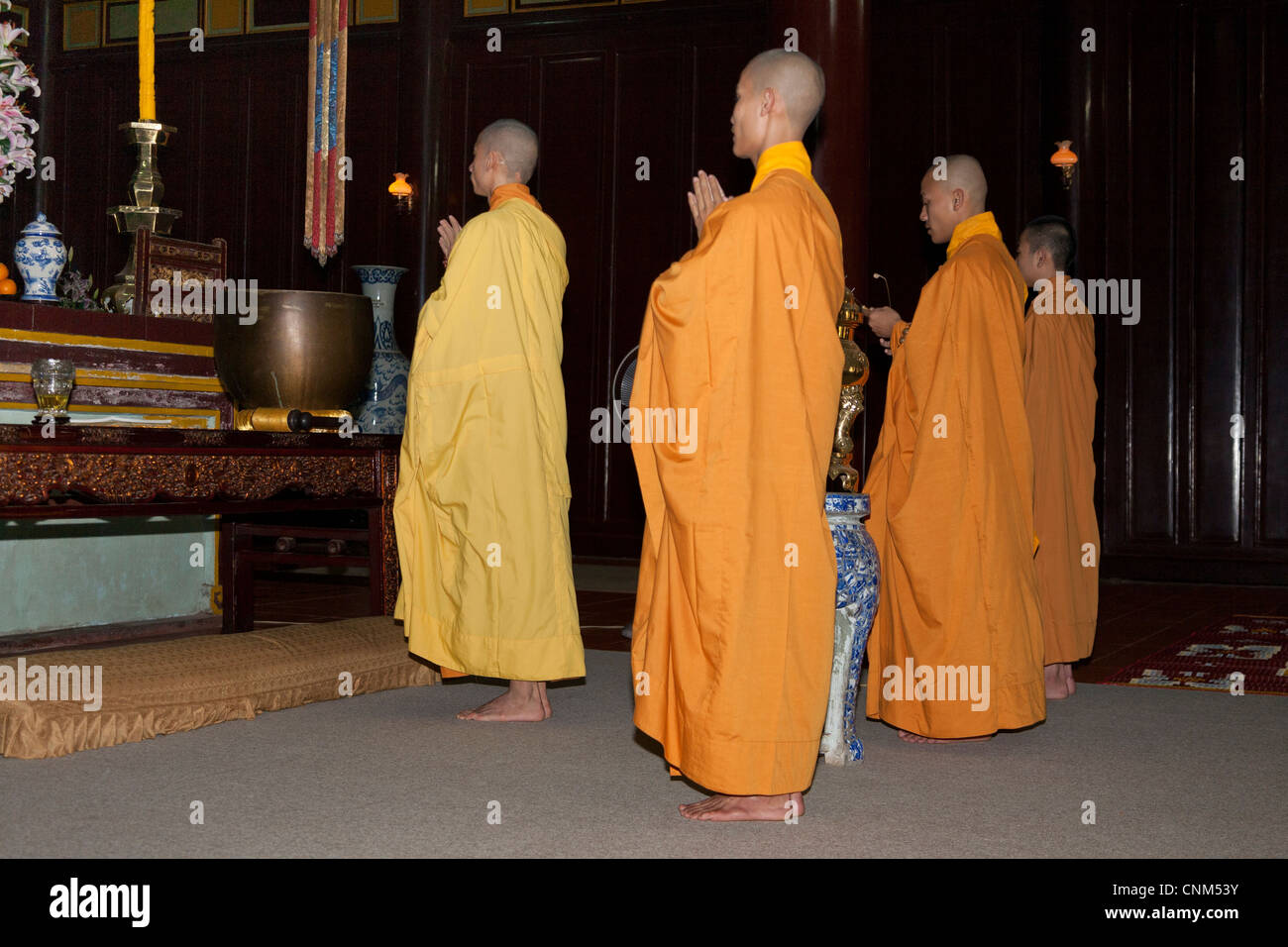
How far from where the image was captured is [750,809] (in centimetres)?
218

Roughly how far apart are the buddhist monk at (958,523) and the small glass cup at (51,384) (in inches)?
72.3

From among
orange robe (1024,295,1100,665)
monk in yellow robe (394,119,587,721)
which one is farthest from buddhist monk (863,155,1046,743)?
monk in yellow robe (394,119,587,721)

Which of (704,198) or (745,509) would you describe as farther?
(704,198)

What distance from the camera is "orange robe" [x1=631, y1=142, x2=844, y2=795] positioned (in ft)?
6.89

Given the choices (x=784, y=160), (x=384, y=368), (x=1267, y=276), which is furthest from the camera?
(x=384, y=368)

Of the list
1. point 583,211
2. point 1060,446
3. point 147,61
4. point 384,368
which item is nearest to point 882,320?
point 1060,446

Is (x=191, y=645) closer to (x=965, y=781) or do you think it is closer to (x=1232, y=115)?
(x=965, y=781)

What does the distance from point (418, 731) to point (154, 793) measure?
0.72 m

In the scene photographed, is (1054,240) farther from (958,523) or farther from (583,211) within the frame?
(583,211)

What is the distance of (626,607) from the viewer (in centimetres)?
552

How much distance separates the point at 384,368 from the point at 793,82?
15.6 feet

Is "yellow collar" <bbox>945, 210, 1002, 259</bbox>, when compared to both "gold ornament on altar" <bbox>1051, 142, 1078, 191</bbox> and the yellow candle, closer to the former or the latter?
the yellow candle

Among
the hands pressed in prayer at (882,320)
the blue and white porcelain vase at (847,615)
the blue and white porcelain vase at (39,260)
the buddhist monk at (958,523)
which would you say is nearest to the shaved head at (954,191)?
the buddhist monk at (958,523)

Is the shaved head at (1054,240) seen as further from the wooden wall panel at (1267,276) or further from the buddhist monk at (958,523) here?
the wooden wall panel at (1267,276)
